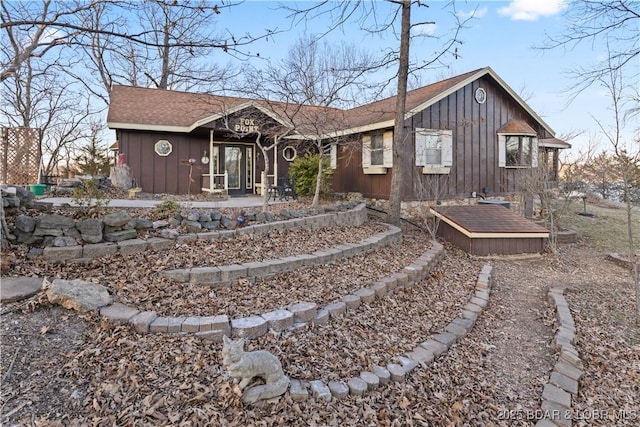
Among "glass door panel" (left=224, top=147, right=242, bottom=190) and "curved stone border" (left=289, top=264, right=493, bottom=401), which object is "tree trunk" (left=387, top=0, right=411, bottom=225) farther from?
"glass door panel" (left=224, top=147, right=242, bottom=190)

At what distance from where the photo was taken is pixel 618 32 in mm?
4734

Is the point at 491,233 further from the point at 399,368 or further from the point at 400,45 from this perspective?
the point at 399,368

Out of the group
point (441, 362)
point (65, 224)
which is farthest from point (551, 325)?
point (65, 224)

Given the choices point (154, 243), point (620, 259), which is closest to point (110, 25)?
point (154, 243)

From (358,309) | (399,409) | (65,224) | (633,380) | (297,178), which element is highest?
(297,178)

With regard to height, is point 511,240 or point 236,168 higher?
point 236,168

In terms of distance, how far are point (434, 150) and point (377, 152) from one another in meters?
1.55

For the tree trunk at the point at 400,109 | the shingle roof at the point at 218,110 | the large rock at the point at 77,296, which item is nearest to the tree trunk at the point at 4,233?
the large rock at the point at 77,296

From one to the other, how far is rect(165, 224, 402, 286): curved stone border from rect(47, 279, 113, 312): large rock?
0.62 meters

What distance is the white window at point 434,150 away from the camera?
9164 millimetres

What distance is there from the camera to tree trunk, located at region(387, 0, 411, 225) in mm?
6949

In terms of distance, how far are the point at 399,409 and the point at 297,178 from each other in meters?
6.96

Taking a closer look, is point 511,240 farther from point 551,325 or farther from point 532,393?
point 532,393

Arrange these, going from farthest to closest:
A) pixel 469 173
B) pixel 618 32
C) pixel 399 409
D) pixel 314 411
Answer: pixel 469 173 → pixel 618 32 → pixel 399 409 → pixel 314 411
